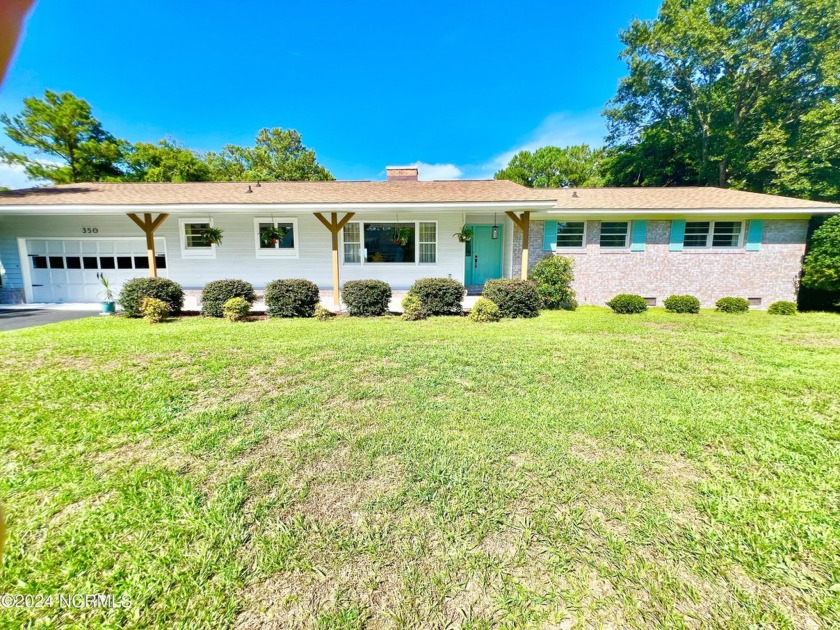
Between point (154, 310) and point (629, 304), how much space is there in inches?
517

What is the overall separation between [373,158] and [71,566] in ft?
102

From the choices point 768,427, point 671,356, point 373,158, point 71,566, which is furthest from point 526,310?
point 373,158

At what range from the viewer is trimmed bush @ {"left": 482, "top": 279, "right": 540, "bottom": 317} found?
9.88 m

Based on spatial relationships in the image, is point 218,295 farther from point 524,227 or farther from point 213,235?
point 524,227

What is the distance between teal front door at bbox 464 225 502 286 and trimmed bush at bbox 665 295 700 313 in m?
5.54

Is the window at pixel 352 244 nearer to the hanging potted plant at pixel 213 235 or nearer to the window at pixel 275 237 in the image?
the window at pixel 275 237

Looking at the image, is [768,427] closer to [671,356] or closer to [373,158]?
[671,356]

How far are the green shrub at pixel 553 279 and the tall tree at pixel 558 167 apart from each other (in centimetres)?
2289

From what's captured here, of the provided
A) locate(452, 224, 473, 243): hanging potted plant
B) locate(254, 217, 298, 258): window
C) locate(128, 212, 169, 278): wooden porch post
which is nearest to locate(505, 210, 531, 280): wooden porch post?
locate(452, 224, 473, 243): hanging potted plant

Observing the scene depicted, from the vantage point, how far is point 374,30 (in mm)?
13328

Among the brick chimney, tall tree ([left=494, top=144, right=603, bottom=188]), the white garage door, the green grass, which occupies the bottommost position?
the green grass

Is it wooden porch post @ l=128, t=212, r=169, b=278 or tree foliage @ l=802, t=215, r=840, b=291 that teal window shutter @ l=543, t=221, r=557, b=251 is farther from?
wooden porch post @ l=128, t=212, r=169, b=278

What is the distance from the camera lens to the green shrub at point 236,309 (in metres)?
9.13

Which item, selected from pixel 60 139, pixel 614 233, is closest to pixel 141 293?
pixel 614 233
